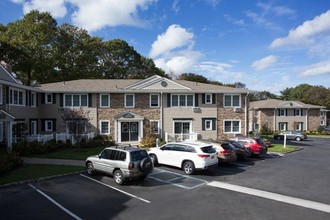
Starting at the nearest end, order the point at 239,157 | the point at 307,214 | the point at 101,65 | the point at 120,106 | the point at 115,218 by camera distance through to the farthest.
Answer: the point at 115,218, the point at 307,214, the point at 239,157, the point at 120,106, the point at 101,65

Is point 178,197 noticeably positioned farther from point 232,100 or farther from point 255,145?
point 232,100

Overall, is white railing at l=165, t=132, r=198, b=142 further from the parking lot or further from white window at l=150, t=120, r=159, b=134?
the parking lot

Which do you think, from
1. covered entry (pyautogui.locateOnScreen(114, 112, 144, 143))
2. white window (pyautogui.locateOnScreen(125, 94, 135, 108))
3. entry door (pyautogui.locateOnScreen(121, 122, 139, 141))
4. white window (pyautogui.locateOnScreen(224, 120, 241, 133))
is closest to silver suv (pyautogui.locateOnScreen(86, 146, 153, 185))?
covered entry (pyautogui.locateOnScreen(114, 112, 144, 143))

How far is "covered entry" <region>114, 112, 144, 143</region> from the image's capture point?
28.3m

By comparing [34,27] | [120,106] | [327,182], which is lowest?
[327,182]

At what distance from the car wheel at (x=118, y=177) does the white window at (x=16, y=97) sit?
1434 centimetres

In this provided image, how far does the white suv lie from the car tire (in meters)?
3.07

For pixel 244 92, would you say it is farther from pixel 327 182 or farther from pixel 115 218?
Result: pixel 115 218

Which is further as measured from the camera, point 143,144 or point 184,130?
point 184,130

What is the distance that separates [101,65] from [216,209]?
44.8 m

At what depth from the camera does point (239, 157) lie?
2045 cm

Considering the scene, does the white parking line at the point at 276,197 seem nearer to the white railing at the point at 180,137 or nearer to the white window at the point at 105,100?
the white railing at the point at 180,137

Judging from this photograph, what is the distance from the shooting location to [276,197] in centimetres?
1161

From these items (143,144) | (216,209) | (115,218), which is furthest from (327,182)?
(143,144)
